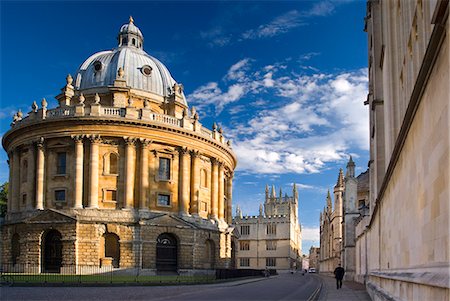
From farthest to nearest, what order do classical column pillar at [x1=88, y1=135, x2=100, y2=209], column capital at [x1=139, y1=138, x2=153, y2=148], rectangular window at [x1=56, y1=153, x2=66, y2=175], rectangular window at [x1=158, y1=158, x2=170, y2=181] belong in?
rectangular window at [x1=158, y1=158, x2=170, y2=181]
column capital at [x1=139, y1=138, x2=153, y2=148]
rectangular window at [x1=56, y1=153, x2=66, y2=175]
classical column pillar at [x1=88, y1=135, x2=100, y2=209]

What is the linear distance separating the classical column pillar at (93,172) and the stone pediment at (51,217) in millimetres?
2279

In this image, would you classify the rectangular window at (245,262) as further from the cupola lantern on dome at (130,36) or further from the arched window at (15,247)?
the arched window at (15,247)

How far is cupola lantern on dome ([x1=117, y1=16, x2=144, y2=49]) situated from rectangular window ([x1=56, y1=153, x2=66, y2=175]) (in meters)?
21.5

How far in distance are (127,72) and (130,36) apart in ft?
31.3

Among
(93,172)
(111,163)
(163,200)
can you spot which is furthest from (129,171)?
(163,200)

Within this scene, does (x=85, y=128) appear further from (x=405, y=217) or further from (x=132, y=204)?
(x=405, y=217)

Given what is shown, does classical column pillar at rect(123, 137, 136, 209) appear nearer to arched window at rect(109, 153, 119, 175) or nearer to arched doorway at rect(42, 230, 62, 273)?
arched window at rect(109, 153, 119, 175)

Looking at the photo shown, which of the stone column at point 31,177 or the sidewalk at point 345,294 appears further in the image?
the stone column at point 31,177

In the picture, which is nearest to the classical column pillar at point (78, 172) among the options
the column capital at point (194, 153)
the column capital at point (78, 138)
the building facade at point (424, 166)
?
the column capital at point (78, 138)

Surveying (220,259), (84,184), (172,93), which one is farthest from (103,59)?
(220,259)

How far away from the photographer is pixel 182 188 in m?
51.0

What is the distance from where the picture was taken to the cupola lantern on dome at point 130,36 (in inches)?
2562

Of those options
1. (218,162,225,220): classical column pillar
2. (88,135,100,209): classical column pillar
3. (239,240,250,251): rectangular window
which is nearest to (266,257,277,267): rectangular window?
(239,240,250,251): rectangular window

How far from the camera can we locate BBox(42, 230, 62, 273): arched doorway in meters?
45.6
